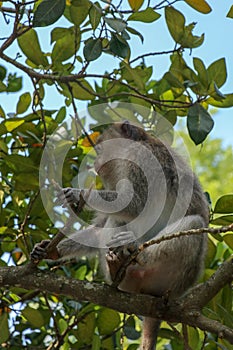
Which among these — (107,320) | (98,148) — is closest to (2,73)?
(98,148)

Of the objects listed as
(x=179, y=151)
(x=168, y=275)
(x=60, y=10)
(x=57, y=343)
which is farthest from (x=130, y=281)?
(x=60, y=10)

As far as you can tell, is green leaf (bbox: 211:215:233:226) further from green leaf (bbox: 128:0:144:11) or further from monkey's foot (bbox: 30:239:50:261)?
green leaf (bbox: 128:0:144:11)

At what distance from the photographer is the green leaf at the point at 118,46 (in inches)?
116

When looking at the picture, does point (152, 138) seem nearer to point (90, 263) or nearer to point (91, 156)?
point (91, 156)

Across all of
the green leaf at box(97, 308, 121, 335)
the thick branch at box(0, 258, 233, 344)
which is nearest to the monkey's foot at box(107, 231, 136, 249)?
the thick branch at box(0, 258, 233, 344)

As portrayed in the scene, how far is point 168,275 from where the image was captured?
320 centimetres

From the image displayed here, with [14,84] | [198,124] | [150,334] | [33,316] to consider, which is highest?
[14,84]

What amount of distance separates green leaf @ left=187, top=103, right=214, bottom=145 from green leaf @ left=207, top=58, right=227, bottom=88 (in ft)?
0.81

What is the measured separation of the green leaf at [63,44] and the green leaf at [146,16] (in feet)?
1.61

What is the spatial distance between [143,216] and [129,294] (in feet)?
2.20

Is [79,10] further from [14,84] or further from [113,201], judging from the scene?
[113,201]

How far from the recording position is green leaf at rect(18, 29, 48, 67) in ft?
11.3

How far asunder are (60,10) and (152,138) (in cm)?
113

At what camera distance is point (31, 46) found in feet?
11.4
